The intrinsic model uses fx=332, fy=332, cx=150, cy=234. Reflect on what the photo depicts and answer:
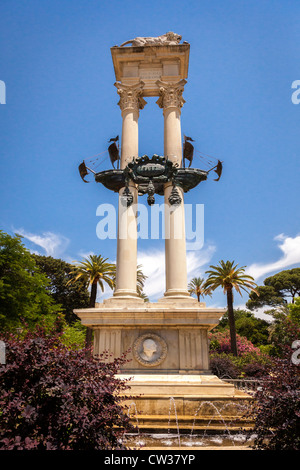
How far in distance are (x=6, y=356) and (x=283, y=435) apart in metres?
4.26

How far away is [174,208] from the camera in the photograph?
13.7 metres

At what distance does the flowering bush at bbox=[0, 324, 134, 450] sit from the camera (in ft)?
14.3

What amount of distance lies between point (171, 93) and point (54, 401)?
46.8 ft

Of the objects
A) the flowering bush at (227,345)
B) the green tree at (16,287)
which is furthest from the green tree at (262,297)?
the green tree at (16,287)

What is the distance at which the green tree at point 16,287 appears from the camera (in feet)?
75.5

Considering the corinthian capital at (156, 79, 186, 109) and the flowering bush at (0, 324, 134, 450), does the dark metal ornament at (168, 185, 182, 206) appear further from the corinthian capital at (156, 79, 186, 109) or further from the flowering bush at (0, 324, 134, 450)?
the flowering bush at (0, 324, 134, 450)

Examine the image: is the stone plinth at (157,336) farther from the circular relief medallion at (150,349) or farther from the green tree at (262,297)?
the green tree at (262,297)

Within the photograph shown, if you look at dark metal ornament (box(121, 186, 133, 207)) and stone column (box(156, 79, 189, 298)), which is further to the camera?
dark metal ornament (box(121, 186, 133, 207))

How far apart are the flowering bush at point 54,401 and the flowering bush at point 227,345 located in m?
37.7

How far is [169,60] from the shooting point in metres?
16.1

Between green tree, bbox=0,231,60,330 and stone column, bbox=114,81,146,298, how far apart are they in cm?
1239

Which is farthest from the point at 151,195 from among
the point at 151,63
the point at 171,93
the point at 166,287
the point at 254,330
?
the point at 254,330

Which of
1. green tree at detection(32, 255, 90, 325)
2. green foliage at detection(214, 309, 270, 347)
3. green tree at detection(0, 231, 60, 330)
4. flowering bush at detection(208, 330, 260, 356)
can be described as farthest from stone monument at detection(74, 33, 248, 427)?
green foliage at detection(214, 309, 270, 347)

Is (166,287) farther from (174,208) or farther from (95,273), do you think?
(95,273)
